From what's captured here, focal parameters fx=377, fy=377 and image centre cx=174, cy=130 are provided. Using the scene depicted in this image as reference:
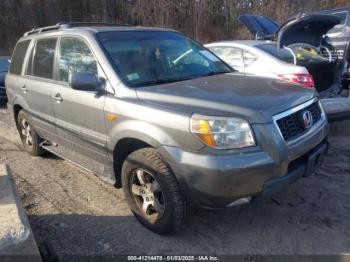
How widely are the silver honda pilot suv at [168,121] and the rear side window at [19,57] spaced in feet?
2.69

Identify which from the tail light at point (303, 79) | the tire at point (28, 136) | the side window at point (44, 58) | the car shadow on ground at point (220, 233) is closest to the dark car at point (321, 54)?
the tail light at point (303, 79)

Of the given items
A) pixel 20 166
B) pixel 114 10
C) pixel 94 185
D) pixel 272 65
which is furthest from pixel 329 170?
pixel 114 10

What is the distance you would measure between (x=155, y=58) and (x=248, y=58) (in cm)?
304

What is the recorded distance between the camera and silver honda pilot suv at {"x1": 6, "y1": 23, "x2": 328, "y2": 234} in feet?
9.73

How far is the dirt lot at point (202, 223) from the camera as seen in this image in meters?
3.34

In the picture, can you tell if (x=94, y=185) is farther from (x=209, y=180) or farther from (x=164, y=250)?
(x=209, y=180)

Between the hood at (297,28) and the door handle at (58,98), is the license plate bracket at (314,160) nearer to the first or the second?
the door handle at (58,98)

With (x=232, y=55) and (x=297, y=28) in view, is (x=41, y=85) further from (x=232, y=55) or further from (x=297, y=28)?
(x=297, y=28)

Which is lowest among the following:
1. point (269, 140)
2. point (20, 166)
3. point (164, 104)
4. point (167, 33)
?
point (20, 166)

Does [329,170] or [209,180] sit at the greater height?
[209,180]

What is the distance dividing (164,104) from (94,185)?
1.97 meters

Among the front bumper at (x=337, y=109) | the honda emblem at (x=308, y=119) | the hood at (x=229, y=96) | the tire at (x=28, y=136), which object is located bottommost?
the tire at (x=28, y=136)

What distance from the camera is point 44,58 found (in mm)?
4930

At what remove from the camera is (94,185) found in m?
4.73
